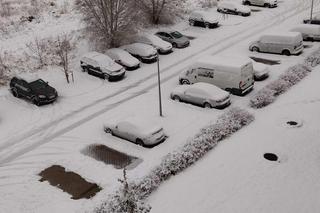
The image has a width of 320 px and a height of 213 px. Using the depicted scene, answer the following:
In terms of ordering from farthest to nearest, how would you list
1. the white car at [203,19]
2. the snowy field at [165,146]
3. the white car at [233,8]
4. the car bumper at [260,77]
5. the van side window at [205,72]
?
the white car at [233,8] < the white car at [203,19] < the car bumper at [260,77] < the van side window at [205,72] < the snowy field at [165,146]

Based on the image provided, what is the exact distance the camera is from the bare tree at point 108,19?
115 feet

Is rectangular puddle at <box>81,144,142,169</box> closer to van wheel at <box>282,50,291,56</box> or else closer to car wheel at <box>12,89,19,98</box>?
car wheel at <box>12,89,19,98</box>

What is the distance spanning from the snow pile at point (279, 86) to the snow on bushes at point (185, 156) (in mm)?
1964

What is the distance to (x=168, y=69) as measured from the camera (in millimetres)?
33719

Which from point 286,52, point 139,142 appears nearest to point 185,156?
point 139,142

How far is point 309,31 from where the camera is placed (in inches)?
1473

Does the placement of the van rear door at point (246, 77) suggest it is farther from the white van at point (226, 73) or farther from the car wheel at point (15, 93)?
the car wheel at point (15, 93)

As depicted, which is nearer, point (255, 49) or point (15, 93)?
point (15, 93)

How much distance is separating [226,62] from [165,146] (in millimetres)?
8601

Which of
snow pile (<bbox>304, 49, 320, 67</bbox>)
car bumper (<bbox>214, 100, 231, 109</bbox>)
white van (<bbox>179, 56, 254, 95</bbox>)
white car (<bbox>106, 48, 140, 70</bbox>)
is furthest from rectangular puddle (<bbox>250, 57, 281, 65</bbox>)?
white car (<bbox>106, 48, 140, 70</bbox>)

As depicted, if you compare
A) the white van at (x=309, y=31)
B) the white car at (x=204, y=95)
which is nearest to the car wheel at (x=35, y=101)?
the white car at (x=204, y=95)

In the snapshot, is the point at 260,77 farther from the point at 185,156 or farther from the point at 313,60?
the point at 185,156

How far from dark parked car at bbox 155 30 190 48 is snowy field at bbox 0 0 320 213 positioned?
2764 millimetres

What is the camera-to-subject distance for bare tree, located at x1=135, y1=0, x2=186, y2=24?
4162 centimetres
